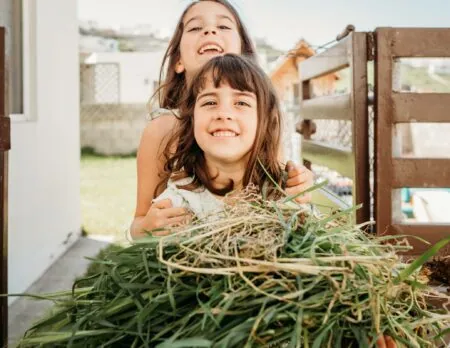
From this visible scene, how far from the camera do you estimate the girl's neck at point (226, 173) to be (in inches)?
75.1

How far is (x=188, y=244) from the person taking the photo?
1071mm

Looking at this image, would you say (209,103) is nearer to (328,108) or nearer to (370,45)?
(370,45)

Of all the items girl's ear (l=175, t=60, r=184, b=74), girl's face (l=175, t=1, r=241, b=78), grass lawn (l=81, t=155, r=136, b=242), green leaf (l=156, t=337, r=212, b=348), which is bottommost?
grass lawn (l=81, t=155, r=136, b=242)

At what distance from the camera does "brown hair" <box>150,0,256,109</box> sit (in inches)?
94.8

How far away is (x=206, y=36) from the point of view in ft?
7.30

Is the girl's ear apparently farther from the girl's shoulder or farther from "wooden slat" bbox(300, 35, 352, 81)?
"wooden slat" bbox(300, 35, 352, 81)

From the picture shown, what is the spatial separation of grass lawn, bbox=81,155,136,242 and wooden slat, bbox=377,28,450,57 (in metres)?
3.34

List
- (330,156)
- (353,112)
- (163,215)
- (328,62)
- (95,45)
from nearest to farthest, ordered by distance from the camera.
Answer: (163,215) < (353,112) < (330,156) < (328,62) < (95,45)

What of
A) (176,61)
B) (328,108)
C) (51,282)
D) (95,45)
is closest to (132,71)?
(95,45)

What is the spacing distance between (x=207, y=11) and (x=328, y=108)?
108 centimetres

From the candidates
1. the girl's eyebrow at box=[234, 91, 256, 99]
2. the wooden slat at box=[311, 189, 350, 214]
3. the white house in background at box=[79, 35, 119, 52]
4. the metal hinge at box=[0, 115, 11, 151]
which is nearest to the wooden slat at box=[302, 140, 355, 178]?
the wooden slat at box=[311, 189, 350, 214]

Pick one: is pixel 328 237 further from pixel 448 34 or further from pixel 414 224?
pixel 448 34

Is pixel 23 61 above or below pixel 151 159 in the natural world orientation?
above

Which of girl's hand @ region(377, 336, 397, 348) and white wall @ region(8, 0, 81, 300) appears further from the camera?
white wall @ region(8, 0, 81, 300)
